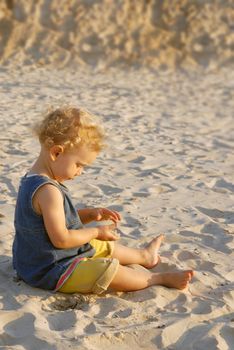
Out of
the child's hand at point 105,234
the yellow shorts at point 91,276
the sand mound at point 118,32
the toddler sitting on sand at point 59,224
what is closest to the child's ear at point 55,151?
the toddler sitting on sand at point 59,224

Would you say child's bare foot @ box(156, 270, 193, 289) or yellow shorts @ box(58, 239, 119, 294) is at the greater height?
yellow shorts @ box(58, 239, 119, 294)

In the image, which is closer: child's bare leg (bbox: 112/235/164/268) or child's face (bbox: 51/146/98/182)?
child's face (bbox: 51/146/98/182)

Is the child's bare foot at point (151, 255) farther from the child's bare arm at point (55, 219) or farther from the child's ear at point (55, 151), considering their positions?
the child's ear at point (55, 151)

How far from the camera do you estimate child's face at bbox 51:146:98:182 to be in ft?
10.0

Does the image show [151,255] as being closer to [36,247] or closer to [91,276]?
[91,276]

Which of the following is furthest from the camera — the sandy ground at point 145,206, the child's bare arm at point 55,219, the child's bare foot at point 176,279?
the child's bare foot at point 176,279

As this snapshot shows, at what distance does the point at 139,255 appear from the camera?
11.6 feet

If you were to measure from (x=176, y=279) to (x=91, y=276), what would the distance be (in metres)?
0.46

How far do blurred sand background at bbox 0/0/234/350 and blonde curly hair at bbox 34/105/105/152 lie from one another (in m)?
0.74

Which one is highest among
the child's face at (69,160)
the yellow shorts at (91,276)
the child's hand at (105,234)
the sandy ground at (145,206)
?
the child's face at (69,160)

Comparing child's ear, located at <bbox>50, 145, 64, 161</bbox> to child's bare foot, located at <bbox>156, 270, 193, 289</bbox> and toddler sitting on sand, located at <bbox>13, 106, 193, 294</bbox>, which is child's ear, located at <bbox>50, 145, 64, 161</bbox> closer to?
toddler sitting on sand, located at <bbox>13, 106, 193, 294</bbox>

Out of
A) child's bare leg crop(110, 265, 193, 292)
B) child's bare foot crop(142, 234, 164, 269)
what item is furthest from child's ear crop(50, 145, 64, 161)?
child's bare foot crop(142, 234, 164, 269)

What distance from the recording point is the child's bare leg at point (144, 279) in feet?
10.3

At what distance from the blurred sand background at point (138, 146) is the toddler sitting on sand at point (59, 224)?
0.09m
